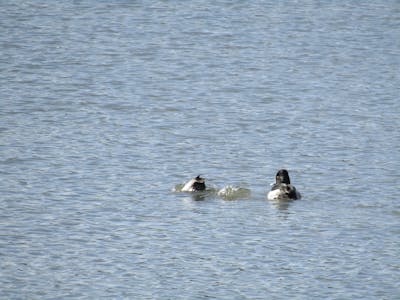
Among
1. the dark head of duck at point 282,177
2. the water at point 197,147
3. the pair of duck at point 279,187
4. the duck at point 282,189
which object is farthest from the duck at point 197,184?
the dark head of duck at point 282,177

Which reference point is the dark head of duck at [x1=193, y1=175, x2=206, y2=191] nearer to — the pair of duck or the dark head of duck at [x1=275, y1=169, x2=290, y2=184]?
the pair of duck

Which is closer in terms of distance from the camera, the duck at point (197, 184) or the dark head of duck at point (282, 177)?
the dark head of duck at point (282, 177)

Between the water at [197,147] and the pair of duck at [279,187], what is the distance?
7.3 inches

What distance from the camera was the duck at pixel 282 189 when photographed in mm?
18750

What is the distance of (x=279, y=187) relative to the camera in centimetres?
1888

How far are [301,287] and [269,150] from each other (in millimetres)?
8292

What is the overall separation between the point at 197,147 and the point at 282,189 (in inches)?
177

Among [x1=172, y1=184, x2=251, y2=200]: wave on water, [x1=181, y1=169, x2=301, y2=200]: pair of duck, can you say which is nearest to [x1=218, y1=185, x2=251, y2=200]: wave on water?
[x1=172, y1=184, x2=251, y2=200]: wave on water

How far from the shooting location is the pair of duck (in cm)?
1877

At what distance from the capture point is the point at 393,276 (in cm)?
1516

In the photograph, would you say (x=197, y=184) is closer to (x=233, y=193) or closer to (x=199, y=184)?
(x=199, y=184)

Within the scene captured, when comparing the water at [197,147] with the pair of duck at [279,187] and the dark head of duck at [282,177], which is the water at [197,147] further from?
the dark head of duck at [282,177]

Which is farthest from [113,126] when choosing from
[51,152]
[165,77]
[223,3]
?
[223,3]

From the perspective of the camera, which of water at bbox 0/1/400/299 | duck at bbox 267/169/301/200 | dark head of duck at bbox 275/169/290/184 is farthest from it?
dark head of duck at bbox 275/169/290/184
